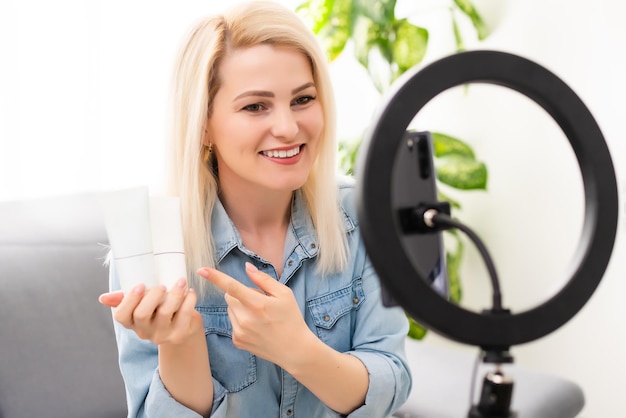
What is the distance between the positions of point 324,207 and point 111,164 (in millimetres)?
796

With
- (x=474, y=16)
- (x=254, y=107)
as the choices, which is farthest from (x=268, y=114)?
(x=474, y=16)

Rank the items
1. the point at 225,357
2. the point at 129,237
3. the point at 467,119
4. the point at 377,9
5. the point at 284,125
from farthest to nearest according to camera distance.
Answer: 1. the point at 467,119
2. the point at 377,9
3. the point at 225,357
4. the point at 284,125
5. the point at 129,237

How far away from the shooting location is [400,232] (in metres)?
0.44

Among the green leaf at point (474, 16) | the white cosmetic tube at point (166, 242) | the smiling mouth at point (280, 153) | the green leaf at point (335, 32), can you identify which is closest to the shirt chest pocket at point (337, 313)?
the smiling mouth at point (280, 153)

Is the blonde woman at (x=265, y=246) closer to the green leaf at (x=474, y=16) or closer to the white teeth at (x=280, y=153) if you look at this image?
the white teeth at (x=280, y=153)

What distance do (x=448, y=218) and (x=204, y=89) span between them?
59cm

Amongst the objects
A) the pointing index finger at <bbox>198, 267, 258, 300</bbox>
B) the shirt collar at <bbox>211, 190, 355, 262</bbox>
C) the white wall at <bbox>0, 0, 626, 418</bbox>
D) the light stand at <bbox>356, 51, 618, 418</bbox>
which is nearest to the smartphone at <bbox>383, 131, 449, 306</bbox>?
the light stand at <bbox>356, 51, 618, 418</bbox>

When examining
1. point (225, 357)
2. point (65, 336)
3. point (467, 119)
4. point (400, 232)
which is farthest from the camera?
point (467, 119)

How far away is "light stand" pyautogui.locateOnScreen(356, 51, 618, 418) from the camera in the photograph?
1.41 feet

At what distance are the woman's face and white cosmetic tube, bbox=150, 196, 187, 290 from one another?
247 mm

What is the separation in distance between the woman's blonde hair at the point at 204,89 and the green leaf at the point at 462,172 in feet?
2.74

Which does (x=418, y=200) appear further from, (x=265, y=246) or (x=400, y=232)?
(x=265, y=246)

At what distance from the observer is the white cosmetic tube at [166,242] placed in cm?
72

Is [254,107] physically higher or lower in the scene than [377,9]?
lower
